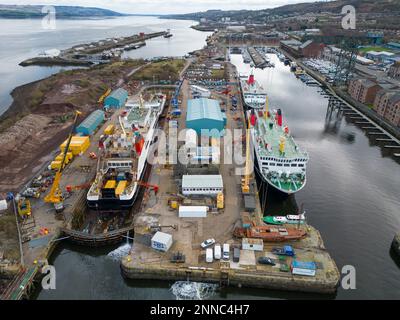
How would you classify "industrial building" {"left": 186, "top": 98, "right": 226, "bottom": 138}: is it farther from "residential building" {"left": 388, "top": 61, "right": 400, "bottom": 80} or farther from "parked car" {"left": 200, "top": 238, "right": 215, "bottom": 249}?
"residential building" {"left": 388, "top": 61, "right": 400, "bottom": 80}

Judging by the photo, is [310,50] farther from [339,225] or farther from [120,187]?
[120,187]

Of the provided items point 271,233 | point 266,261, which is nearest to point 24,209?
point 266,261

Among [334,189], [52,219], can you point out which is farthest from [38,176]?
[334,189]

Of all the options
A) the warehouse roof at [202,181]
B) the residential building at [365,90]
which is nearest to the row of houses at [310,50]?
the residential building at [365,90]

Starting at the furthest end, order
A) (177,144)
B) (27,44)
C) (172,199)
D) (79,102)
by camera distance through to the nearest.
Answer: (27,44) → (79,102) → (177,144) → (172,199)

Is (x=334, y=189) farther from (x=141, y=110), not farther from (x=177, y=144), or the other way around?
(x=141, y=110)

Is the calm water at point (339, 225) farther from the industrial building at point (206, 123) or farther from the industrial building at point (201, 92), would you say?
the industrial building at point (201, 92)

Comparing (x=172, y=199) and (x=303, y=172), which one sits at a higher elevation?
(x=303, y=172)
